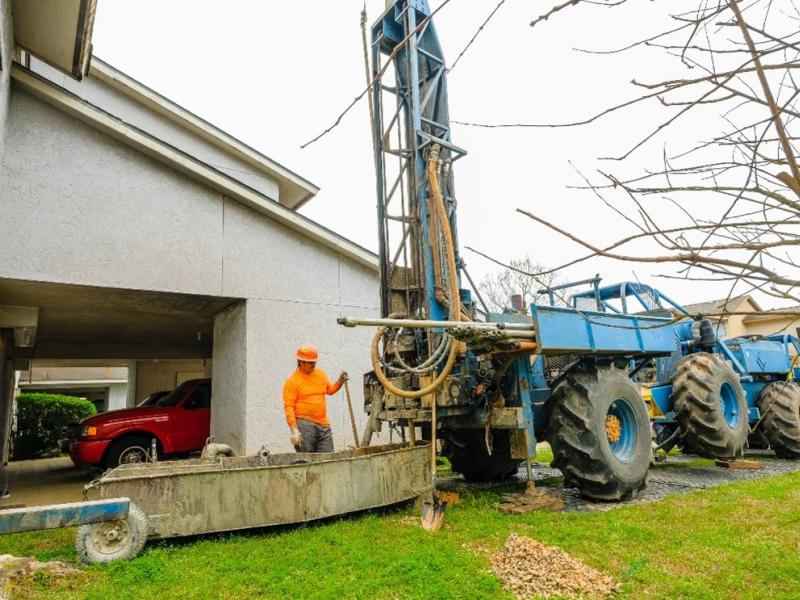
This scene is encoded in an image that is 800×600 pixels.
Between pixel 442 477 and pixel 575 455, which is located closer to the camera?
pixel 575 455

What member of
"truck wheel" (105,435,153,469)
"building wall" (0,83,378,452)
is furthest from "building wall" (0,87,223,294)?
"truck wheel" (105,435,153,469)

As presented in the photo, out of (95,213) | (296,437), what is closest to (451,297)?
(296,437)

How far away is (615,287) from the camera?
852cm

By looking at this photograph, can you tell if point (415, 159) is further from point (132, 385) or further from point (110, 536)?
point (132, 385)

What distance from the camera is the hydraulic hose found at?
5.42 meters

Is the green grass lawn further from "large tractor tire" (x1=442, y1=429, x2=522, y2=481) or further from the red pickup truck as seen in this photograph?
the red pickup truck

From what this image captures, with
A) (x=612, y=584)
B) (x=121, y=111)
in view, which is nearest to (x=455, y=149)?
(x=612, y=584)

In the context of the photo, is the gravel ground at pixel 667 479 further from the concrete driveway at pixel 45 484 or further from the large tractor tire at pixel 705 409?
the concrete driveway at pixel 45 484

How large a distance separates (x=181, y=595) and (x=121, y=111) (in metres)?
12.0

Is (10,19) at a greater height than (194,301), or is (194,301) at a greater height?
(10,19)

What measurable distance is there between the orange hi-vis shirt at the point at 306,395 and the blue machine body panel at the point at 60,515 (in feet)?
8.26

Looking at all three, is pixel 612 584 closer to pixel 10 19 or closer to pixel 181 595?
pixel 181 595

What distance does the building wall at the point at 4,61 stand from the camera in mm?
5402

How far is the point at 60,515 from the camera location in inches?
143
